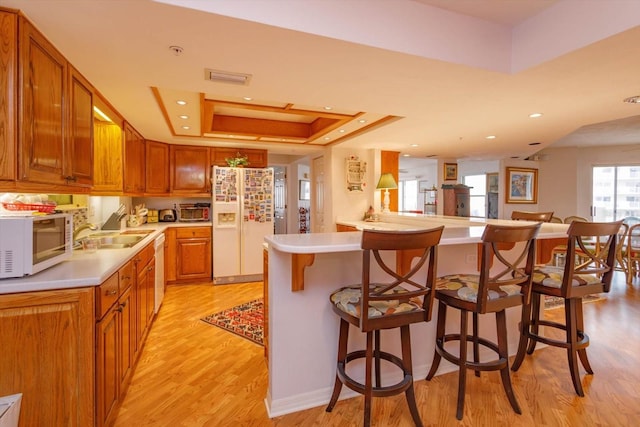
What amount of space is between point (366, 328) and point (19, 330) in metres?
1.55

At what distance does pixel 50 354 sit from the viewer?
4.68 ft

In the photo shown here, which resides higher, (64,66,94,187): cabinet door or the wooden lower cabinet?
(64,66,94,187): cabinet door

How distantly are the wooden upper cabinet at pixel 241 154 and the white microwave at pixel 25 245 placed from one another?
341 cm

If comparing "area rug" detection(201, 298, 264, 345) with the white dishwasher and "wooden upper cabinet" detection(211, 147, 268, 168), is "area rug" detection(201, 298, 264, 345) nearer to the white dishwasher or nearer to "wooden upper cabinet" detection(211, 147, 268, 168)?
the white dishwasher

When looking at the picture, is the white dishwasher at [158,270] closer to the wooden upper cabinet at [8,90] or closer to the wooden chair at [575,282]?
the wooden upper cabinet at [8,90]

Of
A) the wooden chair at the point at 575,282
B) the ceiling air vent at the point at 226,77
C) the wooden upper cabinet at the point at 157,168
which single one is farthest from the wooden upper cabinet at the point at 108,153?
the wooden chair at the point at 575,282

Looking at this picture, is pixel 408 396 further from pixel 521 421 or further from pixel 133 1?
pixel 133 1

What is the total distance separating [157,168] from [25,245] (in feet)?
11.0

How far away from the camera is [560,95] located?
2.44 m

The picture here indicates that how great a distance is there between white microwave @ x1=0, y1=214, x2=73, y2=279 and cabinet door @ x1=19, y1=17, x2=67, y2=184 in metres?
0.21

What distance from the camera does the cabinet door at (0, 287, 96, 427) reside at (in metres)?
1.37

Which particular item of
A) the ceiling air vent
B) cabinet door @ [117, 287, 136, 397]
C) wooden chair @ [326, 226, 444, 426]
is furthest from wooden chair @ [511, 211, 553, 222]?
cabinet door @ [117, 287, 136, 397]

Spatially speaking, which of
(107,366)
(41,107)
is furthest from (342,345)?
(41,107)

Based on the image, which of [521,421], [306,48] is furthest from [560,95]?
[521,421]
